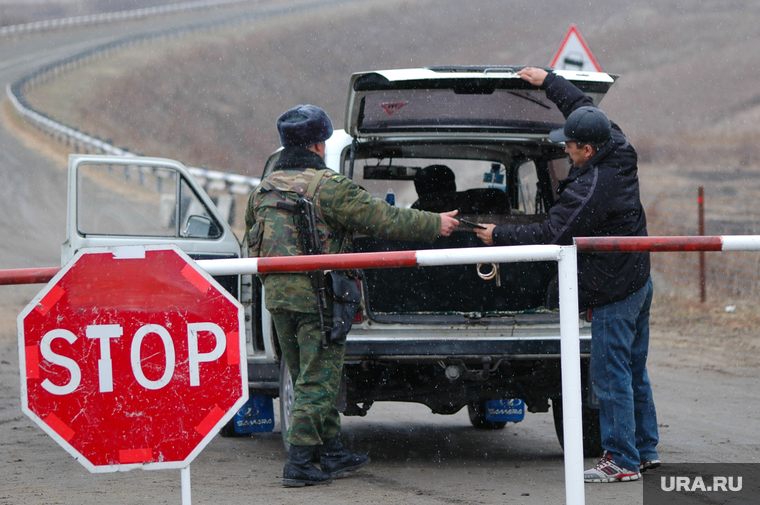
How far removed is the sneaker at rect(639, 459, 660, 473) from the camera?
17.6 ft

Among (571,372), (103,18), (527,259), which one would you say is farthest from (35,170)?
(103,18)

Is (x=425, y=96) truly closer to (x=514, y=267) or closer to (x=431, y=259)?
(x=514, y=267)

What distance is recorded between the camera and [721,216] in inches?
791

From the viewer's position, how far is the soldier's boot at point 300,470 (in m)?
5.18

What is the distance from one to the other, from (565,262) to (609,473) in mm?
1541

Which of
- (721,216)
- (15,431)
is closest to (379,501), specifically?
(15,431)

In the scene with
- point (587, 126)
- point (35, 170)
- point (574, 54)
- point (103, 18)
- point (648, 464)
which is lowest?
point (648, 464)

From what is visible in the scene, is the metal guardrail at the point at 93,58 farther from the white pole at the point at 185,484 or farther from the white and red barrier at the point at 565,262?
the white pole at the point at 185,484

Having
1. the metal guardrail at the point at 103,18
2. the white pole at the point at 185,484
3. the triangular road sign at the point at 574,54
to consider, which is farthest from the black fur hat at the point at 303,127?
the metal guardrail at the point at 103,18

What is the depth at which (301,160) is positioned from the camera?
5.33 m

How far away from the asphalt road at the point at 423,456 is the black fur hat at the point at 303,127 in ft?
5.92

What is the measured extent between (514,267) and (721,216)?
1503 centimetres
